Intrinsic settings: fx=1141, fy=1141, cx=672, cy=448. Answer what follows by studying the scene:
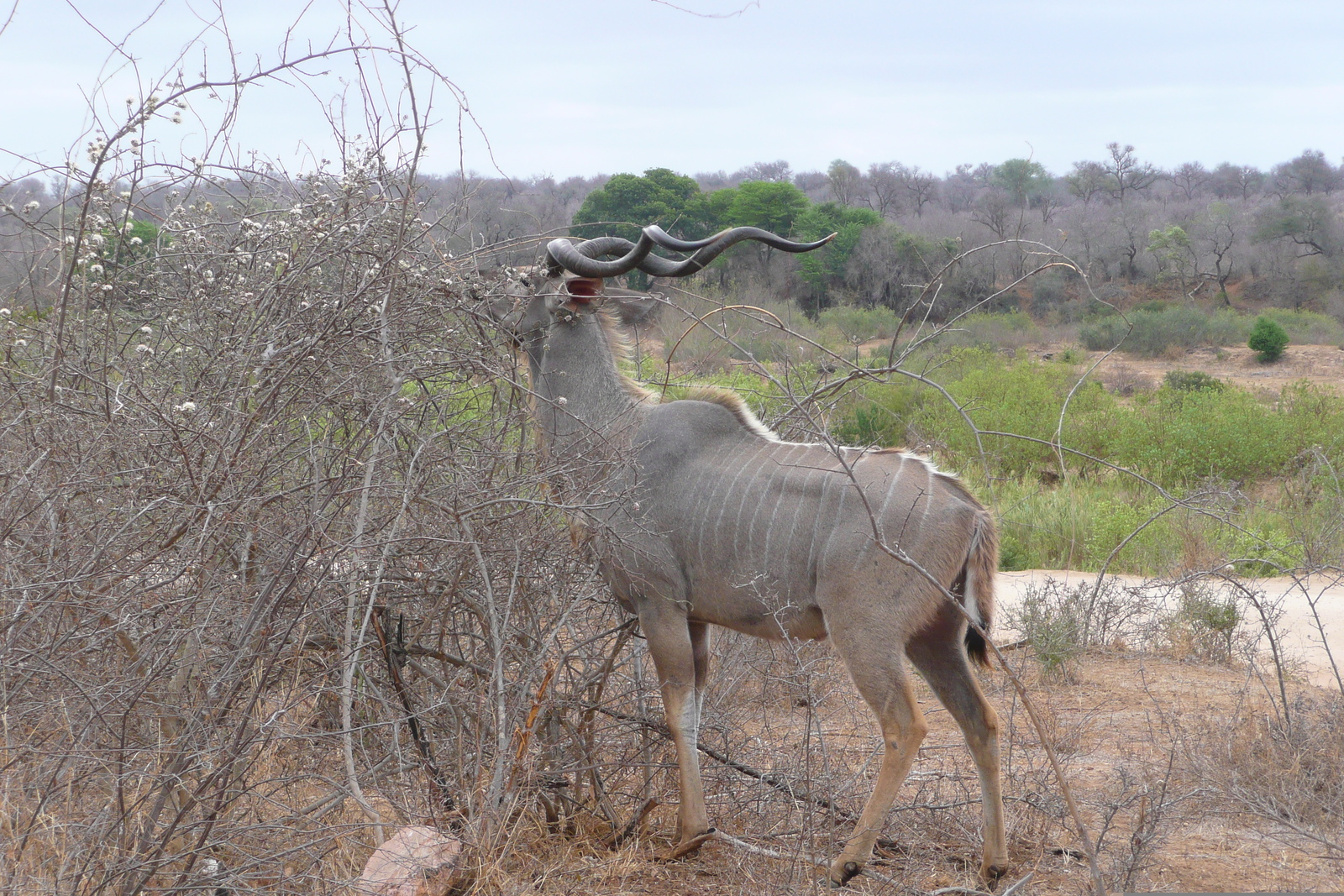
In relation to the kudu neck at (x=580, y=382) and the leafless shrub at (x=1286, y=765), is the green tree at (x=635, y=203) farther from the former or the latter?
the leafless shrub at (x=1286, y=765)

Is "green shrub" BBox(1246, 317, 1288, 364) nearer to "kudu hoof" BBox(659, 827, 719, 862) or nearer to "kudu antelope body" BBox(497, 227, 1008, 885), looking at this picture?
"kudu antelope body" BBox(497, 227, 1008, 885)

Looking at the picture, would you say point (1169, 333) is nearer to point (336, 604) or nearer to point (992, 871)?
point (992, 871)

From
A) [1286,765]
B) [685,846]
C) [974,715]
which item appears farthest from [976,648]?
[1286,765]

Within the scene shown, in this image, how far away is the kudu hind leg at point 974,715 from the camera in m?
3.65

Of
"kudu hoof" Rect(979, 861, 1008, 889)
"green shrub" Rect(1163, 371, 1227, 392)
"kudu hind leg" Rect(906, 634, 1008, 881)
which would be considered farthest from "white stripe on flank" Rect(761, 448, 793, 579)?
"green shrub" Rect(1163, 371, 1227, 392)

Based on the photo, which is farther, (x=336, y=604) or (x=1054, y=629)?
(x=1054, y=629)

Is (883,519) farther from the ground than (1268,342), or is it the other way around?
(883,519)

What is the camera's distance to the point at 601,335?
4.38 metres

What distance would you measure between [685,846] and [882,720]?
2.61 ft

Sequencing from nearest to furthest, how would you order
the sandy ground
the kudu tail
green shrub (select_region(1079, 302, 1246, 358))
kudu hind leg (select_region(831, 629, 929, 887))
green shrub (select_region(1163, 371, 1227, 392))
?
kudu hind leg (select_region(831, 629, 929, 887)), the kudu tail, the sandy ground, green shrub (select_region(1163, 371, 1227, 392)), green shrub (select_region(1079, 302, 1246, 358))

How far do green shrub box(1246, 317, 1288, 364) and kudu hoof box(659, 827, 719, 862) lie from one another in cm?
2608

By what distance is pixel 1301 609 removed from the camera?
947cm

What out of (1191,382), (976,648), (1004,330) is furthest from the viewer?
(1004,330)

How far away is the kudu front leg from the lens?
3744 millimetres
